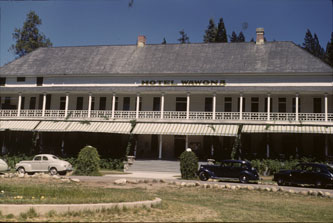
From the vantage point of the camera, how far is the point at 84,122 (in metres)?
36.0

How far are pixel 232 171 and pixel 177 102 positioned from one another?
15910 millimetres

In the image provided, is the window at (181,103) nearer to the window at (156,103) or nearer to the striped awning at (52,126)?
the window at (156,103)

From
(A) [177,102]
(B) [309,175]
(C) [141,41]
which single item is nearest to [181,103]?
(A) [177,102]

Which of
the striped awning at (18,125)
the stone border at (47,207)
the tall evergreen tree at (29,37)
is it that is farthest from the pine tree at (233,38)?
the stone border at (47,207)

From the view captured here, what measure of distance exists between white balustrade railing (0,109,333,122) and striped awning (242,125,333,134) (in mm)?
890

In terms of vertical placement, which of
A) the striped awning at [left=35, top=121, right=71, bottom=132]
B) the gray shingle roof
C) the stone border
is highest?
the gray shingle roof

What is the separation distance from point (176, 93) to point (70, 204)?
25948 mm

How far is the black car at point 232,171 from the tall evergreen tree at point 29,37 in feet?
156

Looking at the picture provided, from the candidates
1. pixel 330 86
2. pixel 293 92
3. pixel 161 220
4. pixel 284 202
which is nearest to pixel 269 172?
pixel 293 92

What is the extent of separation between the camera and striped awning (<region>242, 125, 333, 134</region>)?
101 feet

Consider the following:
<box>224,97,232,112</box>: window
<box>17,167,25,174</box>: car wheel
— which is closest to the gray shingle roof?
<box>224,97,232,112</box>: window

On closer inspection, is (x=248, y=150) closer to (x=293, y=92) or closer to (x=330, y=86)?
(x=293, y=92)

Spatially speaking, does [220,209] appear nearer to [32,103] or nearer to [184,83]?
[184,83]

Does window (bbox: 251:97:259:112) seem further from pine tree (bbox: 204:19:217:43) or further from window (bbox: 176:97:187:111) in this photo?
pine tree (bbox: 204:19:217:43)
